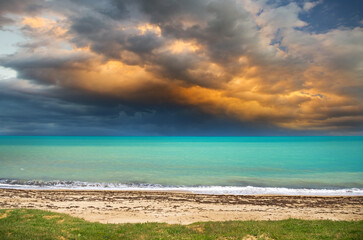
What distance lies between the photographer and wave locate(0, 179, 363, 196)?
1273 inches

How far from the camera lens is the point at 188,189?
33969 millimetres

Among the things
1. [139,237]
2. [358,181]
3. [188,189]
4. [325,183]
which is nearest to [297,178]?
[325,183]

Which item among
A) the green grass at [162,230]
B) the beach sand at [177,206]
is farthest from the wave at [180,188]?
the green grass at [162,230]

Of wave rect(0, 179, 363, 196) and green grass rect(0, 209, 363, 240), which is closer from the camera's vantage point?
green grass rect(0, 209, 363, 240)

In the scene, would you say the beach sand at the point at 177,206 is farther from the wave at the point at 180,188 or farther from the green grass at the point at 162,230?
the green grass at the point at 162,230

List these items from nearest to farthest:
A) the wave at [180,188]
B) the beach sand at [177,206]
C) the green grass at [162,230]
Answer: the green grass at [162,230]
the beach sand at [177,206]
the wave at [180,188]

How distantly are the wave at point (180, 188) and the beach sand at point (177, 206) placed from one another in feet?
9.52

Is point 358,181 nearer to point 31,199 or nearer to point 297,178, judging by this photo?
point 297,178

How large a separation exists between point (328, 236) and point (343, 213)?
36.0 feet

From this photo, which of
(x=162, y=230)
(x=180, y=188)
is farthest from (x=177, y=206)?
(x=180, y=188)

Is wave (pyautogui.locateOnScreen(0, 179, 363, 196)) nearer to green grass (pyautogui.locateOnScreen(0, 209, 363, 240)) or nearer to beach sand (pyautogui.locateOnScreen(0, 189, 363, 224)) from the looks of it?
beach sand (pyautogui.locateOnScreen(0, 189, 363, 224))

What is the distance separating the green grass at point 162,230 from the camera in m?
13.5

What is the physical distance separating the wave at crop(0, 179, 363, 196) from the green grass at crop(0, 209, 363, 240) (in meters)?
16.4

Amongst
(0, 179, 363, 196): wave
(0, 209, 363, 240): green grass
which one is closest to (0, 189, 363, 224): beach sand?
(0, 179, 363, 196): wave
